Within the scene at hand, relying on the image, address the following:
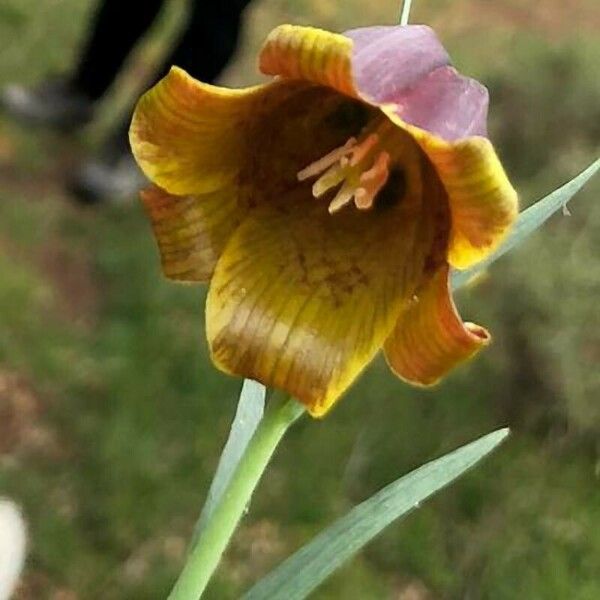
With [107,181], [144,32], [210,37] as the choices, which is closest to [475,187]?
[210,37]

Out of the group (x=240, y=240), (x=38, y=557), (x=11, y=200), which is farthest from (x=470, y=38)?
(x=240, y=240)

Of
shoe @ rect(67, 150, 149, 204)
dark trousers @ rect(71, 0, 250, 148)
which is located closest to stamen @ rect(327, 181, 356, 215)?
dark trousers @ rect(71, 0, 250, 148)

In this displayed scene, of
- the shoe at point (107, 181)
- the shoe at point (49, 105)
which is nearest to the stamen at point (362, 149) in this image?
the shoe at point (107, 181)

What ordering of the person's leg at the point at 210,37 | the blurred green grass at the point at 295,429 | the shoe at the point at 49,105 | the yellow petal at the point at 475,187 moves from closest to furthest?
1. the yellow petal at the point at 475,187
2. the blurred green grass at the point at 295,429
3. the person's leg at the point at 210,37
4. the shoe at the point at 49,105

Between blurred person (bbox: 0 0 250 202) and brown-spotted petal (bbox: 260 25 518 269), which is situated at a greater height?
brown-spotted petal (bbox: 260 25 518 269)

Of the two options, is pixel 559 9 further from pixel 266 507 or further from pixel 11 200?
pixel 266 507

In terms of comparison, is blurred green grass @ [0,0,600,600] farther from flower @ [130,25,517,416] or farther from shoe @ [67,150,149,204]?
flower @ [130,25,517,416]

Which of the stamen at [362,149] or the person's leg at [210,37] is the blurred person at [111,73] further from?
the stamen at [362,149]
